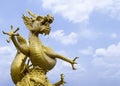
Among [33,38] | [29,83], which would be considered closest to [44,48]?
[33,38]

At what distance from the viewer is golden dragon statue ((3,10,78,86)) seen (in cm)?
1033

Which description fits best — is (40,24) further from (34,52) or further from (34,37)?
(34,52)

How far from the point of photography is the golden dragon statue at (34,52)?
10.3 meters

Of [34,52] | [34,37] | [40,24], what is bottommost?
[34,52]

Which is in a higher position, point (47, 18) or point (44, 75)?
point (47, 18)

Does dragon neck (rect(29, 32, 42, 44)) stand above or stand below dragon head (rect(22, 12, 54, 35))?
below

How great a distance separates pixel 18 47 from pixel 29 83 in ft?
3.06

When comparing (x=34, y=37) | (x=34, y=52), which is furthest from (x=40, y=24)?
(x=34, y=52)

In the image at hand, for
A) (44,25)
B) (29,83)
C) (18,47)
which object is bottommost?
(29,83)

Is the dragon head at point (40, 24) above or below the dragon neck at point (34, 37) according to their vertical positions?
above

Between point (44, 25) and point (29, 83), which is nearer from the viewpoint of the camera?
point (29, 83)

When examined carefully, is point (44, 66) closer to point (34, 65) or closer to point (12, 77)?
point (34, 65)

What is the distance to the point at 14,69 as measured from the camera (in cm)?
1062

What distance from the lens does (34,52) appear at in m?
10.3
